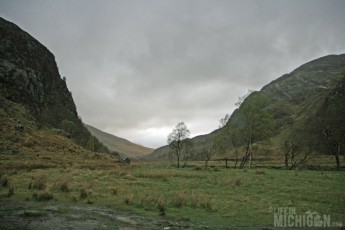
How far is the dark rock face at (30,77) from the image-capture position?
286ft

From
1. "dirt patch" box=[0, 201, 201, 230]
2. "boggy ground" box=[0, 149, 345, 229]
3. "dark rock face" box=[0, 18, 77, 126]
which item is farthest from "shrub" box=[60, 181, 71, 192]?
"dark rock face" box=[0, 18, 77, 126]

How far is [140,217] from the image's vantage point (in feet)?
48.3

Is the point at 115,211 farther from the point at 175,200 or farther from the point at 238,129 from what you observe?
the point at 238,129

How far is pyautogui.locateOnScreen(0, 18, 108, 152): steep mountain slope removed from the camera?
7869cm

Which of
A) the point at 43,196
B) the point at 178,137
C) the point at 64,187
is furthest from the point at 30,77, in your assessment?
the point at 43,196

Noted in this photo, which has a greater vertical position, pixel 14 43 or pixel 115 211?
pixel 14 43

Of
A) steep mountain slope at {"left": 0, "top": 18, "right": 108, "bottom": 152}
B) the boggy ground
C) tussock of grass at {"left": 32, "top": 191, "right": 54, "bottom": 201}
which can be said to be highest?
steep mountain slope at {"left": 0, "top": 18, "right": 108, "bottom": 152}

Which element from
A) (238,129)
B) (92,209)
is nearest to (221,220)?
(92,209)

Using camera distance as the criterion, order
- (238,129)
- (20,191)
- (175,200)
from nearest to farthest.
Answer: (175,200), (20,191), (238,129)

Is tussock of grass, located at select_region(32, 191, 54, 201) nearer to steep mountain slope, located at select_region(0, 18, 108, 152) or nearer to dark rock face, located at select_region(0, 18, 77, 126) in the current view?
steep mountain slope, located at select_region(0, 18, 108, 152)

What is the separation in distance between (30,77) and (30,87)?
16.4ft

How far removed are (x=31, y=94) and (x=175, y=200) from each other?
90.1 metres

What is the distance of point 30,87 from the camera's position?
95062 mm

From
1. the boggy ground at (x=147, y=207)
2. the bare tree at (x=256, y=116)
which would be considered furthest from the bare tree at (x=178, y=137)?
the boggy ground at (x=147, y=207)
